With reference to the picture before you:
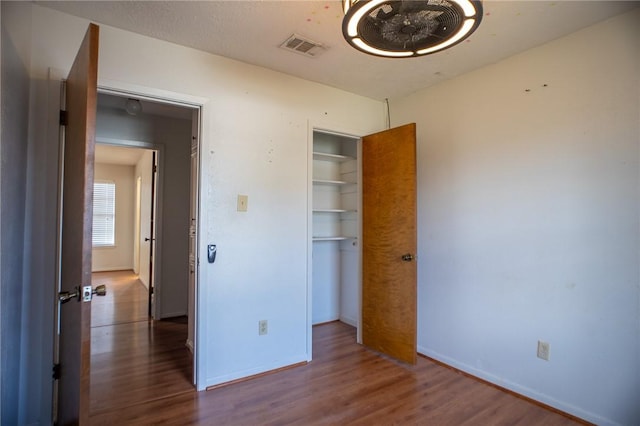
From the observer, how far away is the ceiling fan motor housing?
122cm

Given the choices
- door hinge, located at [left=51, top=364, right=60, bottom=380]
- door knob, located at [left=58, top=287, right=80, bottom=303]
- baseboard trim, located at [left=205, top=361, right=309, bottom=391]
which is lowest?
baseboard trim, located at [left=205, top=361, right=309, bottom=391]

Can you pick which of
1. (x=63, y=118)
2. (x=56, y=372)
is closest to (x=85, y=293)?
(x=56, y=372)

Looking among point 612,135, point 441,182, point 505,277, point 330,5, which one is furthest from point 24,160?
point 612,135

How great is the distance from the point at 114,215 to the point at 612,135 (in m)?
8.66

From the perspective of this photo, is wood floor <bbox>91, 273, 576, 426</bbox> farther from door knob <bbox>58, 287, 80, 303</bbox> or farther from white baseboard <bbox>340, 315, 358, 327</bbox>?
door knob <bbox>58, 287, 80, 303</bbox>

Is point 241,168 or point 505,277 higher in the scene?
point 241,168

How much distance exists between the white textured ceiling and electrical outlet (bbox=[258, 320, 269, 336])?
2.06 m

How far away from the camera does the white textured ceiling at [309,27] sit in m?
1.87

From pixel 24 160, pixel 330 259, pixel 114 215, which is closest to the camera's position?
pixel 24 160

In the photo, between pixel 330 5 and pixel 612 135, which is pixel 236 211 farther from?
pixel 612 135

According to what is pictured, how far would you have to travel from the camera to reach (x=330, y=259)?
4.00 meters

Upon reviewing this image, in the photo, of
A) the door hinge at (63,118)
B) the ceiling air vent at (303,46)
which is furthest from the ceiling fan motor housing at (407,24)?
the door hinge at (63,118)

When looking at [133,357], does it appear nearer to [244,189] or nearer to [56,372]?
[56,372]

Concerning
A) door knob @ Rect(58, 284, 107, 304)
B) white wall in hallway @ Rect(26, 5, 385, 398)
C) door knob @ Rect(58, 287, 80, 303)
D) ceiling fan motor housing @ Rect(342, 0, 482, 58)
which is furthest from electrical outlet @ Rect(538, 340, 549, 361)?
door knob @ Rect(58, 287, 80, 303)
